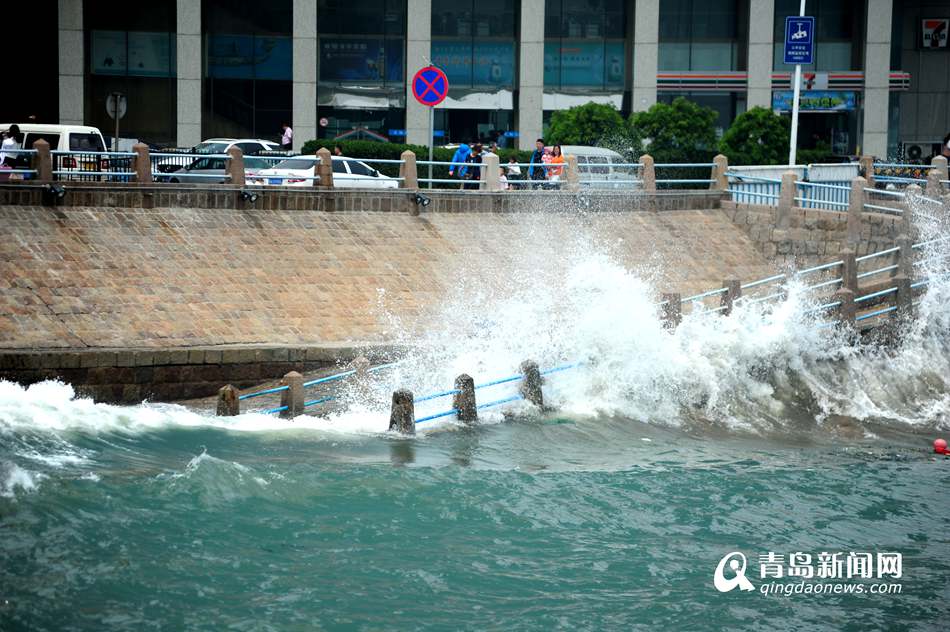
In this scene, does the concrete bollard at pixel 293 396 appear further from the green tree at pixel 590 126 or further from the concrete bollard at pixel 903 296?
the green tree at pixel 590 126

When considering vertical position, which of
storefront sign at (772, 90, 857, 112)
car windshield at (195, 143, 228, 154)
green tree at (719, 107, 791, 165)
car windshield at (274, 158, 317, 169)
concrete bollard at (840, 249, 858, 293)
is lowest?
concrete bollard at (840, 249, 858, 293)

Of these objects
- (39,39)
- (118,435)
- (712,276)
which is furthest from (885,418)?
(39,39)

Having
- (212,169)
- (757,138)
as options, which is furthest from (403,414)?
(757,138)

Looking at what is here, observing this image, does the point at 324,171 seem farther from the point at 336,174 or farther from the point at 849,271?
the point at 849,271

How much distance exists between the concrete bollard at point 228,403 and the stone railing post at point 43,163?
7155 millimetres

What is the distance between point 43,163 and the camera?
22.5m

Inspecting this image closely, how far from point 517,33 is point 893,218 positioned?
2183 cm

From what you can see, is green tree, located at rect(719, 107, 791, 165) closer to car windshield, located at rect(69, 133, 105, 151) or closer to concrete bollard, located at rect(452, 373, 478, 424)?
car windshield, located at rect(69, 133, 105, 151)

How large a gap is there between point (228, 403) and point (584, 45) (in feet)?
104

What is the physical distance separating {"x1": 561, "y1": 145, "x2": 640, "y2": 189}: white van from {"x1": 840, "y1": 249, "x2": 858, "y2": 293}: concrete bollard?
7749 mm

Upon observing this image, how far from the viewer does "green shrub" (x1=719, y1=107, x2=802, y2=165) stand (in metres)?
37.4

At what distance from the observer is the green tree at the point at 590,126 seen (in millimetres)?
36969

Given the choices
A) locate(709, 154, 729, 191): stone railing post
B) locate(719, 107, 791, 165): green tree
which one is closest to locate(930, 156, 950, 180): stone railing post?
locate(709, 154, 729, 191): stone railing post

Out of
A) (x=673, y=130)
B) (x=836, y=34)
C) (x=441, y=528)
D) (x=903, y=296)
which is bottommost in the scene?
(x=441, y=528)
